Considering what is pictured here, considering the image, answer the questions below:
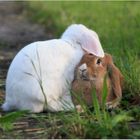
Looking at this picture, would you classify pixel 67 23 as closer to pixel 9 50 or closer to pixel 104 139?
pixel 9 50

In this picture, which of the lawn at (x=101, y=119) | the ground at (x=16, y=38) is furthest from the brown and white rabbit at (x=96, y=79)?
the ground at (x=16, y=38)

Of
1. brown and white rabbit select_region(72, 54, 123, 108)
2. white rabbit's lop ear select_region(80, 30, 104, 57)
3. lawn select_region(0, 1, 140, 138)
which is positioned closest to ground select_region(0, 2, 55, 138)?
lawn select_region(0, 1, 140, 138)

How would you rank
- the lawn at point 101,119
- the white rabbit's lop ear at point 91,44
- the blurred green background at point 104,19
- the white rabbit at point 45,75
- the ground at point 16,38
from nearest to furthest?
the lawn at point 101,119, the ground at point 16,38, the white rabbit at point 45,75, the white rabbit's lop ear at point 91,44, the blurred green background at point 104,19

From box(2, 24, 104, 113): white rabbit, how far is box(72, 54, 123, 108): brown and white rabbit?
0.20 feet

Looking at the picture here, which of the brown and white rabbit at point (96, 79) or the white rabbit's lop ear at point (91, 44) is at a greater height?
the white rabbit's lop ear at point (91, 44)

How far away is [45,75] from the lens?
5633 mm

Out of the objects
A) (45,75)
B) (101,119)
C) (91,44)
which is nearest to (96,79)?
(91,44)

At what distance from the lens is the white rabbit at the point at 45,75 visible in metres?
5.61

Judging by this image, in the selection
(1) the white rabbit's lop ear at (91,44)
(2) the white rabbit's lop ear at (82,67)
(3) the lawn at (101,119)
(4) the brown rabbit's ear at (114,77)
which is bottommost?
(3) the lawn at (101,119)

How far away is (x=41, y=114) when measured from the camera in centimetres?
563

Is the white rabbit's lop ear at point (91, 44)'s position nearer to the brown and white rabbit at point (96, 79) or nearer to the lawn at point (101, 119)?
the brown and white rabbit at point (96, 79)

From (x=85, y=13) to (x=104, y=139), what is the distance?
7.35 m

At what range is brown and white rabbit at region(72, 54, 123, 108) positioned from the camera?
567cm

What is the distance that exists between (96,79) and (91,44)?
0.30 meters
